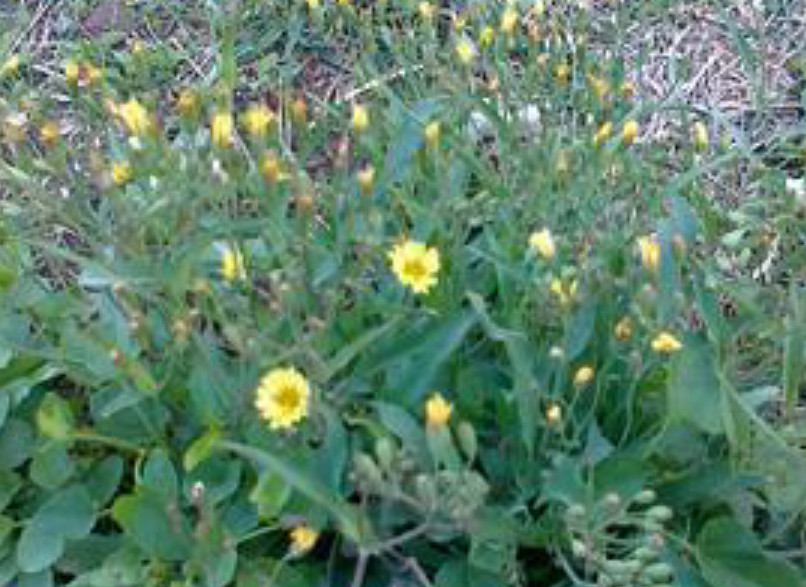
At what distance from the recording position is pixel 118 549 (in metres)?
1.71

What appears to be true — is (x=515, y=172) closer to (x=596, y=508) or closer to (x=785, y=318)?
(x=785, y=318)

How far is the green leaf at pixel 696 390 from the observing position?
1.55m

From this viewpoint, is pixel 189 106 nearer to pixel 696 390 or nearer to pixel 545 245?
pixel 545 245

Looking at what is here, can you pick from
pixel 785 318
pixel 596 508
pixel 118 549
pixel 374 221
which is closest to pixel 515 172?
pixel 374 221

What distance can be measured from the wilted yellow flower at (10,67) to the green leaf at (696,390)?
1254 millimetres

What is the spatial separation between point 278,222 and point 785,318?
0.61 metres

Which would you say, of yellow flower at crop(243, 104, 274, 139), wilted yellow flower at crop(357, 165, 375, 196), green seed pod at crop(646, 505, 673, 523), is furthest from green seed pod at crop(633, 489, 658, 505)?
yellow flower at crop(243, 104, 274, 139)

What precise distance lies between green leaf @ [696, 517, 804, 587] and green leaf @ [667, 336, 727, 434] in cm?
12

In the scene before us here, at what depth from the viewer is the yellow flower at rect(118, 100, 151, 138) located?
173cm

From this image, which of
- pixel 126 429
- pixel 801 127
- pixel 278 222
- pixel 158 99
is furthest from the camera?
pixel 158 99

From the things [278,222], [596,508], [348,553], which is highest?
[278,222]

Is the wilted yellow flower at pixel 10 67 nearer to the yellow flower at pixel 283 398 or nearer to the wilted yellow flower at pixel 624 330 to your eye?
the yellow flower at pixel 283 398

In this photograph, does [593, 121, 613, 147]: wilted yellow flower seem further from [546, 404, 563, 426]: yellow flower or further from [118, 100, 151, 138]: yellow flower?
[118, 100, 151, 138]: yellow flower

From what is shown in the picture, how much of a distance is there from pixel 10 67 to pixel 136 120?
2.18ft
